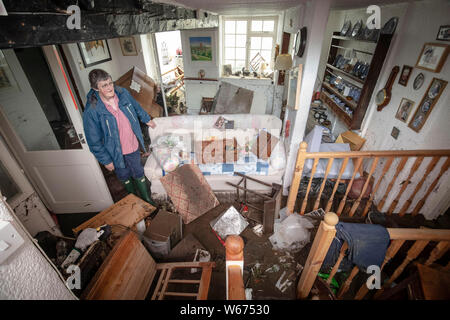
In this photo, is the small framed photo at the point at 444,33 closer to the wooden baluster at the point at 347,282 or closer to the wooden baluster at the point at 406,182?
the wooden baluster at the point at 406,182

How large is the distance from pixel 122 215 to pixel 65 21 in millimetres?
2023

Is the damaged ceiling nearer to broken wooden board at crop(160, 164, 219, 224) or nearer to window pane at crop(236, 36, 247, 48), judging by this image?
broken wooden board at crop(160, 164, 219, 224)

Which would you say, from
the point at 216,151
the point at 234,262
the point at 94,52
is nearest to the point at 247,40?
the point at 94,52

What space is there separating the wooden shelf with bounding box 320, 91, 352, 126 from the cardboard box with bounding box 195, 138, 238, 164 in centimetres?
208

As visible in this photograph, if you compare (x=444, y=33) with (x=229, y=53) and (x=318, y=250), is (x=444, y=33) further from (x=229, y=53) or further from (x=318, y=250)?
(x=229, y=53)

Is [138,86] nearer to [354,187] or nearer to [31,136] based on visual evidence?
[31,136]

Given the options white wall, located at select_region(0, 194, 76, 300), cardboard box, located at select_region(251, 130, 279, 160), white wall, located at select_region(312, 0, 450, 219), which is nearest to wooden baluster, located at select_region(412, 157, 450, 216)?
white wall, located at select_region(312, 0, 450, 219)

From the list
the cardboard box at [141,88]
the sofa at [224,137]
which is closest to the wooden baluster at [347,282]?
the sofa at [224,137]

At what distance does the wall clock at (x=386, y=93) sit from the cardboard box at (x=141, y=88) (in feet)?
12.6

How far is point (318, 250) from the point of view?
4.55ft

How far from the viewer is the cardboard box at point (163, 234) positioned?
2.12m
